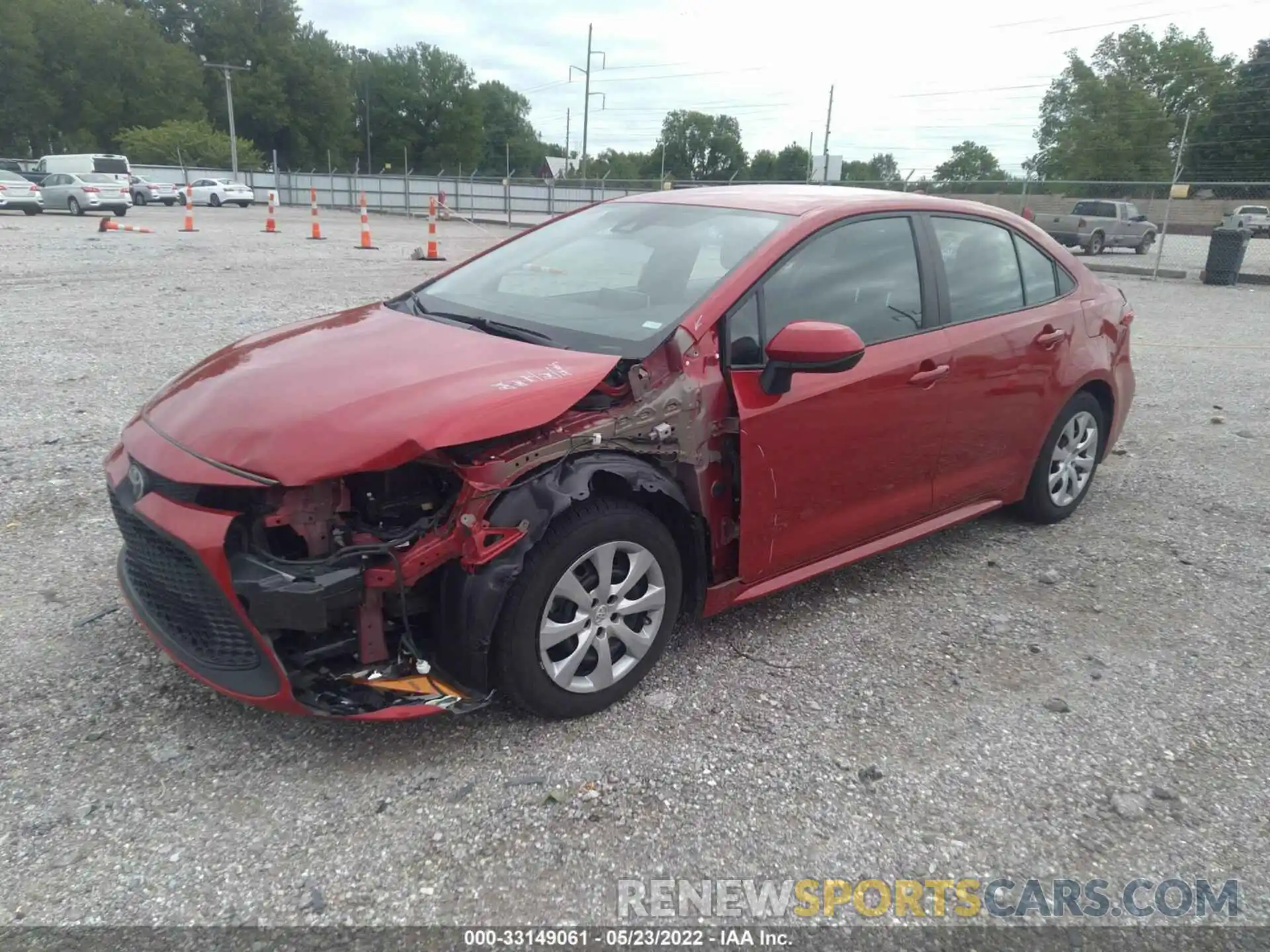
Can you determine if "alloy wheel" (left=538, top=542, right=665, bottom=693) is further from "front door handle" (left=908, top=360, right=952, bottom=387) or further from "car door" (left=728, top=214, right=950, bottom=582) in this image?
"front door handle" (left=908, top=360, right=952, bottom=387)

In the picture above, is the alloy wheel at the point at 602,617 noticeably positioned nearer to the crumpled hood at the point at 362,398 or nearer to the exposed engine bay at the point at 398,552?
the exposed engine bay at the point at 398,552

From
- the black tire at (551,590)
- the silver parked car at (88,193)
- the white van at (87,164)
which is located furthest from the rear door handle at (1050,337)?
the white van at (87,164)

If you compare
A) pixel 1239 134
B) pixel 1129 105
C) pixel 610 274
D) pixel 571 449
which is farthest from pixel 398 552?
pixel 1129 105

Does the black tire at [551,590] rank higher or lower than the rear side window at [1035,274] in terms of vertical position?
lower

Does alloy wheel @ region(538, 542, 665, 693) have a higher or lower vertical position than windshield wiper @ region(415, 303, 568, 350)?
lower

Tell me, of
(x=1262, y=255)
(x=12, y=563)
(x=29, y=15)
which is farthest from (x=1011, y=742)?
(x=29, y=15)

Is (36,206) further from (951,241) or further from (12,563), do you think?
(951,241)

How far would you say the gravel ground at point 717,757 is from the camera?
2.32m

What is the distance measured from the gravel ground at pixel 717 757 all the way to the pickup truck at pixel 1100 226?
73.1 ft

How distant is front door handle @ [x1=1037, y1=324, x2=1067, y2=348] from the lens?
426cm

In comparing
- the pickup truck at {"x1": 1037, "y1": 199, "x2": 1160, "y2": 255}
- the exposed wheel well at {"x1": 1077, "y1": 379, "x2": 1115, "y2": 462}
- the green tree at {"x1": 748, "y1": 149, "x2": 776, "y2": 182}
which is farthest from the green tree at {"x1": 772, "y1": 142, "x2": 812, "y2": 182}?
the exposed wheel well at {"x1": 1077, "y1": 379, "x2": 1115, "y2": 462}

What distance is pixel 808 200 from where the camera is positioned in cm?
371

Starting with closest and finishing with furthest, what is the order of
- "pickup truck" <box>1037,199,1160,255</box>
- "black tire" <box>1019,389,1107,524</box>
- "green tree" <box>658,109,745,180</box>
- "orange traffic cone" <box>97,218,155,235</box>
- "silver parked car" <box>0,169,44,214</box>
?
"black tire" <box>1019,389,1107,524</box>, "orange traffic cone" <box>97,218,155,235</box>, "pickup truck" <box>1037,199,1160,255</box>, "silver parked car" <box>0,169,44,214</box>, "green tree" <box>658,109,745,180</box>

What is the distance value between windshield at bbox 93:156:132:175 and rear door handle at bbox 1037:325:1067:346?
3725cm
